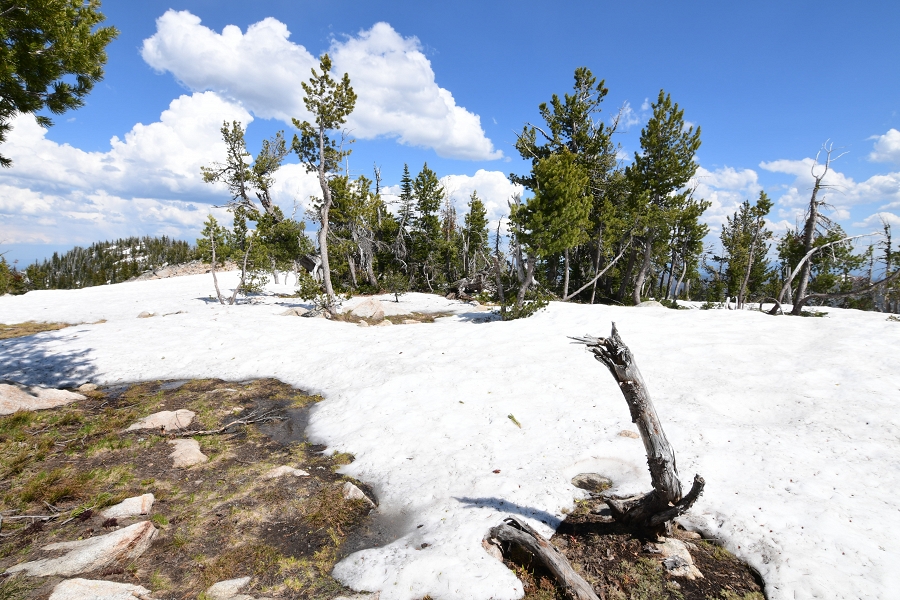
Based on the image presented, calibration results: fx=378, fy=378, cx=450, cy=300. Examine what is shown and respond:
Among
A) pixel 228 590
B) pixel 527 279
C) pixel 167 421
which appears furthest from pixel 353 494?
pixel 527 279

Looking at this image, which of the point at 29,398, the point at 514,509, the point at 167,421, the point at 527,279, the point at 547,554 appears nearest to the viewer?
the point at 547,554

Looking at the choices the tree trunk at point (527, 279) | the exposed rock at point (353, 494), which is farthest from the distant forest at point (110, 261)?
the exposed rock at point (353, 494)

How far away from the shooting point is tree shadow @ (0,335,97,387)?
12.3 metres

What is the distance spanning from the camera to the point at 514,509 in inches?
240

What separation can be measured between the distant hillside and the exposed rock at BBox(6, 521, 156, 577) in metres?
119

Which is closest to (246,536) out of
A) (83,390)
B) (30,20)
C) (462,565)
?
(462,565)

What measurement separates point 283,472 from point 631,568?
6.30 m

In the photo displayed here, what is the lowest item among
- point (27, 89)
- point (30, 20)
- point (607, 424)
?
Answer: point (607, 424)

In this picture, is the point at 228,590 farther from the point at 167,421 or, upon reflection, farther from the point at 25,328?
the point at 25,328

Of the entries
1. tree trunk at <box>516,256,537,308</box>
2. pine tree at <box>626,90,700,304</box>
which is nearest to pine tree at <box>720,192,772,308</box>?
pine tree at <box>626,90,700,304</box>

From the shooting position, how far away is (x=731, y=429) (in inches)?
314

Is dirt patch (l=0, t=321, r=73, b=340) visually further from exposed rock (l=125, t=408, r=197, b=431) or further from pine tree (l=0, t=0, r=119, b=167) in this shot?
pine tree (l=0, t=0, r=119, b=167)

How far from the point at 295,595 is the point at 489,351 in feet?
32.6

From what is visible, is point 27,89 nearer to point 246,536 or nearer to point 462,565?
point 246,536
